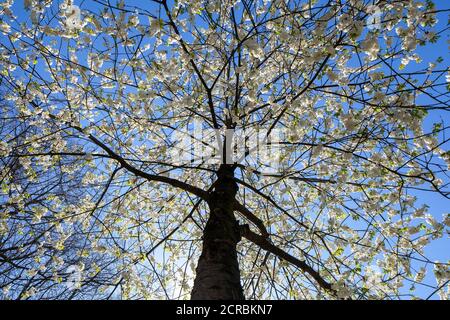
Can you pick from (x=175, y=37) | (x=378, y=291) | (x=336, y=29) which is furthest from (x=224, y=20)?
(x=378, y=291)

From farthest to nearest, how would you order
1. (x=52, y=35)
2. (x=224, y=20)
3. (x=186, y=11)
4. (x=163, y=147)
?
1. (x=163, y=147)
2. (x=224, y=20)
3. (x=52, y=35)
4. (x=186, y=11)

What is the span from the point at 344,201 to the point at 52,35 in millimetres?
4256

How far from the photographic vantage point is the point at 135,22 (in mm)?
3529

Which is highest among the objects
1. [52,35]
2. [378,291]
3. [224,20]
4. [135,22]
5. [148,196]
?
[224,20]

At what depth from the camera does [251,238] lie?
358 centimetres

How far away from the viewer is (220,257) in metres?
2.92

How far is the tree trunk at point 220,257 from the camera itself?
2.61 meters

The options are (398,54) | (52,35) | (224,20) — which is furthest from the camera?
(224,20)

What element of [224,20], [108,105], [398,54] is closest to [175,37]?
[224,20]

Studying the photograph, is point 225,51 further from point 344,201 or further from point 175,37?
point 344,201

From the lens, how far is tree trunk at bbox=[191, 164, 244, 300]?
8.55ft

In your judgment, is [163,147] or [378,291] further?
[163,147]

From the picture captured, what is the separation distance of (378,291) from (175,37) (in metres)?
3.59

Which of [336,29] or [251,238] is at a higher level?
[336,29]
